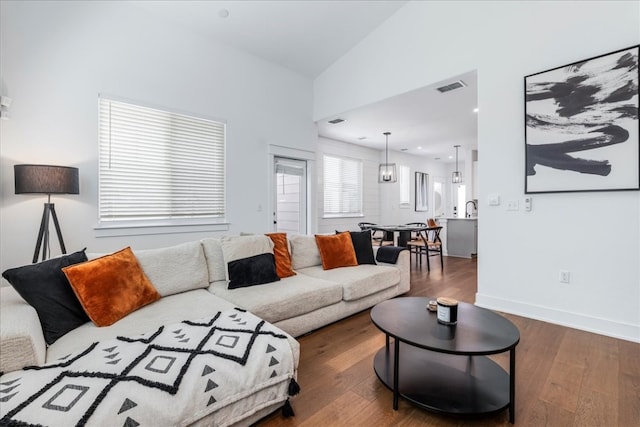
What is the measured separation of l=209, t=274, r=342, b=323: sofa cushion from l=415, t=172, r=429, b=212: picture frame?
24.2ft

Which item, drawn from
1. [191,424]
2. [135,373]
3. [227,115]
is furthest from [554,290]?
[227,115]

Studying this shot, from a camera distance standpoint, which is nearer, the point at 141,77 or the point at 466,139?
the point at 141,77

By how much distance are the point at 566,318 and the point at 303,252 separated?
8.72ft

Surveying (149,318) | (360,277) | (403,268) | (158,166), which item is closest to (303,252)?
(360,277)

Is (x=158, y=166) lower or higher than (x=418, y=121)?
lower

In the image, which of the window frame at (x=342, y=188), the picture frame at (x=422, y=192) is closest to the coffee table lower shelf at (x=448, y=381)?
the window frame at (x=342, y=188)

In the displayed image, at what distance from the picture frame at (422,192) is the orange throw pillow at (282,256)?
7138 millimetres

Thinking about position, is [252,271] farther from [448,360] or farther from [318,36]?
[318,36]

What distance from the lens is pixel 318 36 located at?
14.3ft

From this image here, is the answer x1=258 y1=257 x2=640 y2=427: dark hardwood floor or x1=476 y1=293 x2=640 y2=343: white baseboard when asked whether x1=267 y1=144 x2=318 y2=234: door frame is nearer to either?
x1=258 y1=257 x2=640 y2=427: dark hardwood floor

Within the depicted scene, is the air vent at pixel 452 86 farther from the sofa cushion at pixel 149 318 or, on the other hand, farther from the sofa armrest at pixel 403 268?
the sofa cushion at pixel 149 318

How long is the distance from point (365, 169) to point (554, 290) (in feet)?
18.0

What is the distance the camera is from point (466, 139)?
7.12 metres

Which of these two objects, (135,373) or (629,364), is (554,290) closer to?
(629,364)
